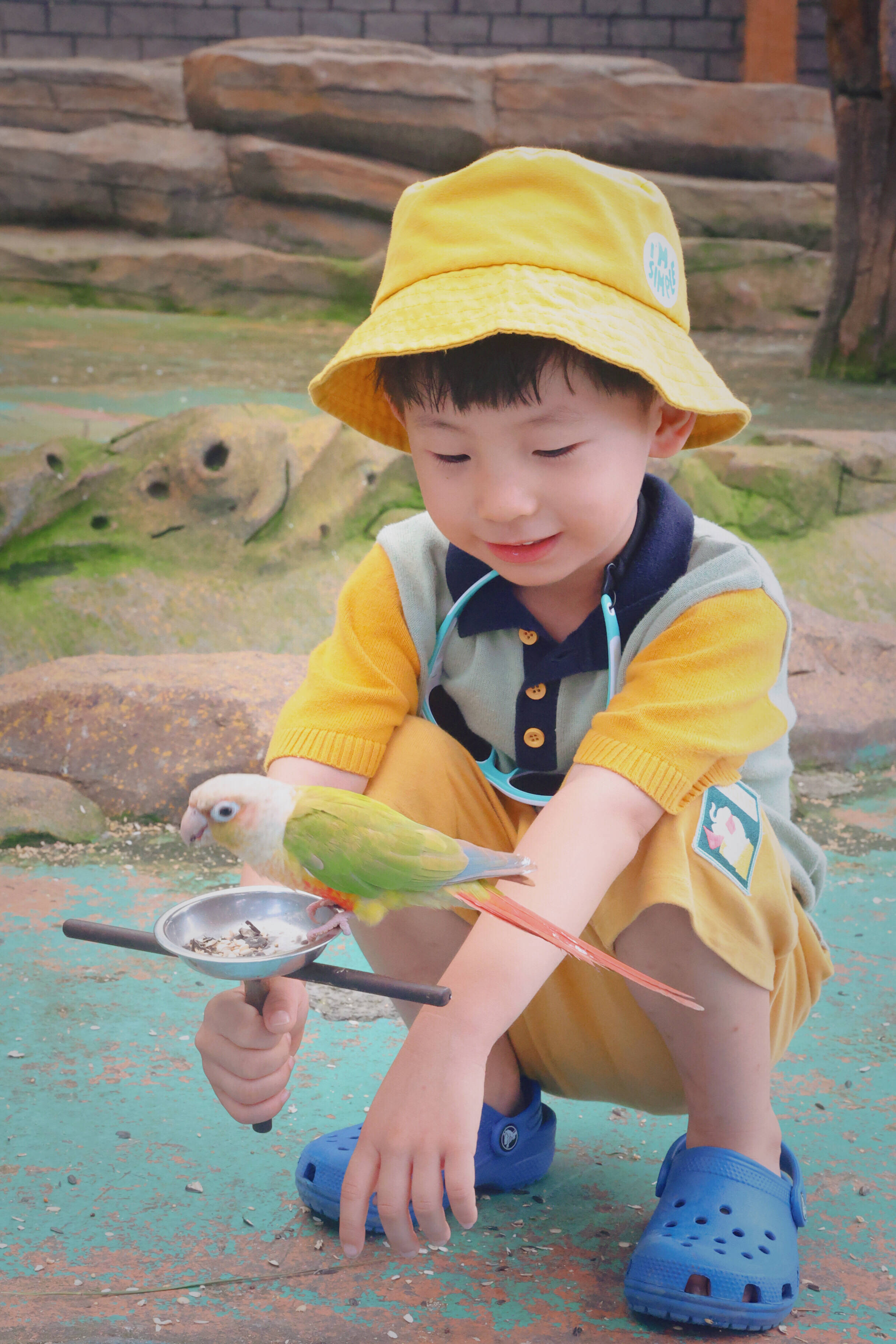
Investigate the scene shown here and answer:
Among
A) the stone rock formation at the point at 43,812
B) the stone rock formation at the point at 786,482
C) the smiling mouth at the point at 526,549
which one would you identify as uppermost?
the smiling mouth at the point at 526,549

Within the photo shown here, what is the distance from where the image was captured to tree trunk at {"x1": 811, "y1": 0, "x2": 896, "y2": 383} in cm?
421

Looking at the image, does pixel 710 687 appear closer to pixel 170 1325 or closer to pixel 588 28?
pixel 170 1325

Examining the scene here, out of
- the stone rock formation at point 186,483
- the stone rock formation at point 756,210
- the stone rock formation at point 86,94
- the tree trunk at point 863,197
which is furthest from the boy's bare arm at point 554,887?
the stone rock formation at point 86,94

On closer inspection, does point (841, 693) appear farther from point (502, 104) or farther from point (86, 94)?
point (86, 94)

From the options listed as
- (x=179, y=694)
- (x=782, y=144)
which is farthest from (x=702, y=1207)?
(x=782, y=144)

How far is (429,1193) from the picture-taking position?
2.85ft

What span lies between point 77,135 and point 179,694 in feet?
17.5

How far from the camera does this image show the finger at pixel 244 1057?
38.1 inches

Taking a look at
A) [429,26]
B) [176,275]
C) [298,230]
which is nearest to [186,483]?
[176,275]

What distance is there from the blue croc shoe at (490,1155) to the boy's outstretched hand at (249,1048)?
6.6 inches

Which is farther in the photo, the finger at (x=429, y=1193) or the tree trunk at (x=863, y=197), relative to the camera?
the tree trunk at (x=863, y=197)

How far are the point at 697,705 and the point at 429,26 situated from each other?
7.01 metres

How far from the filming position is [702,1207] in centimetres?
106

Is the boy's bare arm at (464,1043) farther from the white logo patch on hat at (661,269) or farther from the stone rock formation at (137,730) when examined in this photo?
the stone rock formation at (137,730)
